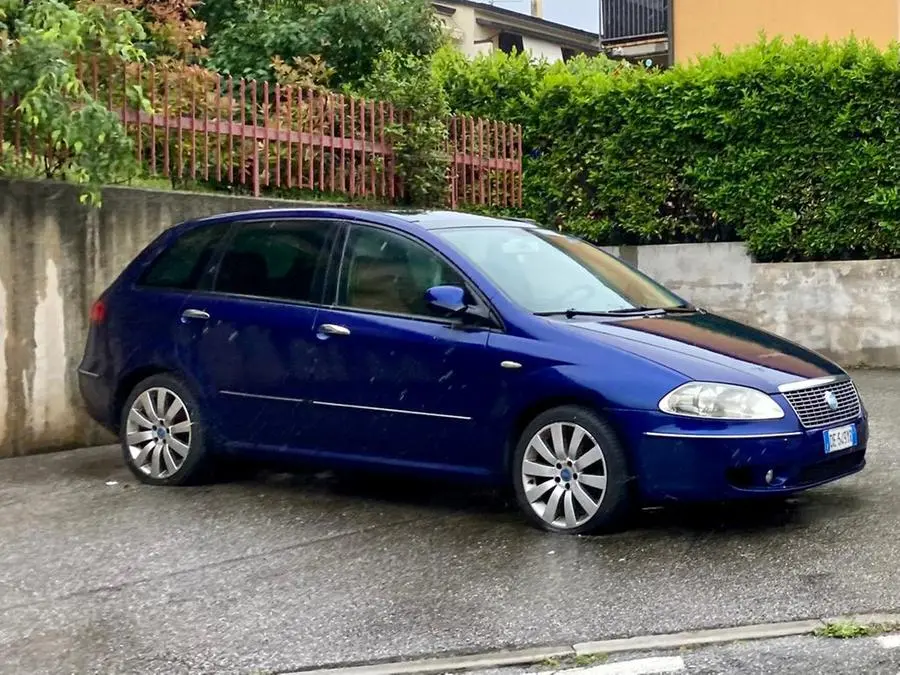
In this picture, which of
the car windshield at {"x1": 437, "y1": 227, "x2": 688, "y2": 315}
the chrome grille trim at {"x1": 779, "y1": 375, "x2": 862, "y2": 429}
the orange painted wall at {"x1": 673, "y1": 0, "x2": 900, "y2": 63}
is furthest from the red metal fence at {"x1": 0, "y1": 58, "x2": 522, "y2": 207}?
the orange painted wall at {"x1": 673, "y1": 0, "x2": 900, "y2": 63}

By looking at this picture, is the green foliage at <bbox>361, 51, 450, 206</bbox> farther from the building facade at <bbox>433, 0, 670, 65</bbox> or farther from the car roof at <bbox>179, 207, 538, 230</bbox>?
the building facade at <bbox>433, 0, 670, 65</bbox>

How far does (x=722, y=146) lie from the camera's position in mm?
12492

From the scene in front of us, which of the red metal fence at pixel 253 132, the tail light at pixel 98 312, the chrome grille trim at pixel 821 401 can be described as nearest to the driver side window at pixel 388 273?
the chrome grille trim at pixel 821 401

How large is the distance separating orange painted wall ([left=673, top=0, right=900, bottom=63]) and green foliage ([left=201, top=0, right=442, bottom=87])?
5.32m

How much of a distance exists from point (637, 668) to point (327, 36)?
463 inches

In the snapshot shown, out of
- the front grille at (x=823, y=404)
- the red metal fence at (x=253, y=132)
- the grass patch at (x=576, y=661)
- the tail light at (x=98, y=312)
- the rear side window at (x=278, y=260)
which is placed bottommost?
the grass patch at (x=576, y=661)

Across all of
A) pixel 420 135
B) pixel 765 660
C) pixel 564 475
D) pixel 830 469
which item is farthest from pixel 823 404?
pixel 420 135

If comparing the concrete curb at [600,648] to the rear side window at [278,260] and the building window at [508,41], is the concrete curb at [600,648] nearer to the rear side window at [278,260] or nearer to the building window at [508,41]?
the rear side window at [278,260]

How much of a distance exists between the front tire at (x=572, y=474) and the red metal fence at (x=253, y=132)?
4.62 m

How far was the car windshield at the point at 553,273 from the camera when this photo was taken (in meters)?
6.63

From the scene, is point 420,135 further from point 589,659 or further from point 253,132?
point 589,659

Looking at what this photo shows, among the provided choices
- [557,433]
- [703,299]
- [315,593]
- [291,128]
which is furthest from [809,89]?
[315,593]

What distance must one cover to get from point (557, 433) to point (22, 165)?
190 inches

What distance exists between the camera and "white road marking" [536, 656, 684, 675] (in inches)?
167
